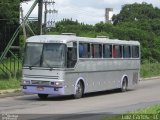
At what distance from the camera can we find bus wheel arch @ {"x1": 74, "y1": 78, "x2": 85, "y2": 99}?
930 inches

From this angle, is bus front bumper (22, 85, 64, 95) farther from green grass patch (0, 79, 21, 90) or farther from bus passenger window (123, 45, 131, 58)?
bus passenger window (123, 45, 131, 58)

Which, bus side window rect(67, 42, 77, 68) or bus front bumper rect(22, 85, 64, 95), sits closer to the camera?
bus front bumper rect(22, 85, 64, 95)

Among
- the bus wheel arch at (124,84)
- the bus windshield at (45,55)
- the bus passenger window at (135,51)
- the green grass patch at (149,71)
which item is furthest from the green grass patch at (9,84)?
the green grass patch at (149,71)

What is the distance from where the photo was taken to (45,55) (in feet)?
75.0

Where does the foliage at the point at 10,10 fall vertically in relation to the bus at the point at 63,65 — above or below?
above

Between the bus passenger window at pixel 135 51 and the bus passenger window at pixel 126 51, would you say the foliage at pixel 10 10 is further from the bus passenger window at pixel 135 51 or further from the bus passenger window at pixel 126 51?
the bus passenger window at pixel 126 51

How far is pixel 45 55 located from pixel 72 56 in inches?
46.9

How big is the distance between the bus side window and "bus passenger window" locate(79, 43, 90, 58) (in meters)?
0.52

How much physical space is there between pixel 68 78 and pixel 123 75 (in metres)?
7.05

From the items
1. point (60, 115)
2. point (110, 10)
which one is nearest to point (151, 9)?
point (110, 10)

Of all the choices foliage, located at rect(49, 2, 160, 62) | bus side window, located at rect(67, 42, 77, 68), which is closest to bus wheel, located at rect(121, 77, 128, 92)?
bus side window, located at rect(67, 42, 77, 68)

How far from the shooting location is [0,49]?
34.3 metres

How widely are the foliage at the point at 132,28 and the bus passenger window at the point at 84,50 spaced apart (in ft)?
110

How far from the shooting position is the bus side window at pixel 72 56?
23.0 meters
